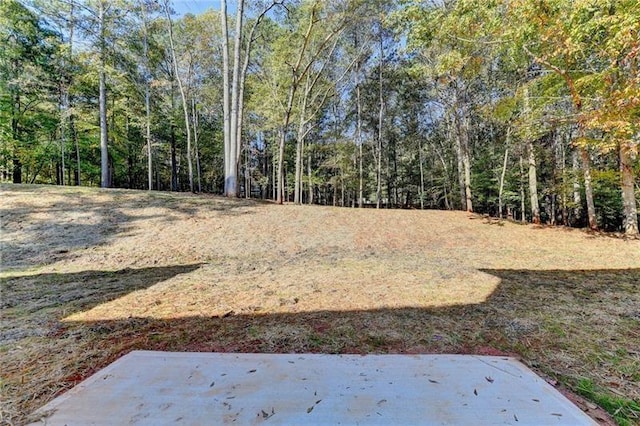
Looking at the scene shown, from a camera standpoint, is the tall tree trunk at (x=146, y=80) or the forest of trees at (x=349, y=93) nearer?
the forest of trees at (x=349, y=93)

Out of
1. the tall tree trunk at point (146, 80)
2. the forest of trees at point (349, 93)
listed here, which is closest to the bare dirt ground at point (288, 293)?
the forest of trees at point (349, 93)

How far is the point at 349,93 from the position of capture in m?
17.7

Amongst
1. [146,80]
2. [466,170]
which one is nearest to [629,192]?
[466,170]

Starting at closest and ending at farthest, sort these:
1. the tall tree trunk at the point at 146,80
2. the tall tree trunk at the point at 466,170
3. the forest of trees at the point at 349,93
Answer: the forest of trees at the point at 349,93, the tall tree trunk at the point at 466,170, the tall tree trunk at the point at 146,80

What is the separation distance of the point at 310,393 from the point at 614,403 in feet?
4.97

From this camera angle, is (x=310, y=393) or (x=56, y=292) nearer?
(x=310, y=393)

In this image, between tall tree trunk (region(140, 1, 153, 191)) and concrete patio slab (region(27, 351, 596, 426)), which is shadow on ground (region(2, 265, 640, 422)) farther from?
tall tree trunk (region(140, 1, 153, 191))

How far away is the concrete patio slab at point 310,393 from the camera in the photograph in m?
1.34

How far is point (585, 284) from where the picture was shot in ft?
12.2

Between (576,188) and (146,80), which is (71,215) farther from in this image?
(576,188)

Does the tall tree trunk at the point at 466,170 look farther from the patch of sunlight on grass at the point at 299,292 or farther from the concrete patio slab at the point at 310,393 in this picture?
the concrete patio slab at the point at 310,393

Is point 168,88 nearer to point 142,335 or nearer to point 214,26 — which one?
point 214,26

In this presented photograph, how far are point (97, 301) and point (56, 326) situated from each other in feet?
1.98

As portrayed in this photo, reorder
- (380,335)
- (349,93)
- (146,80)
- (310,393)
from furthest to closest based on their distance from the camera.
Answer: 1. (349,93)
2. (146,80)
3. (380,335)
4. (310,393)
